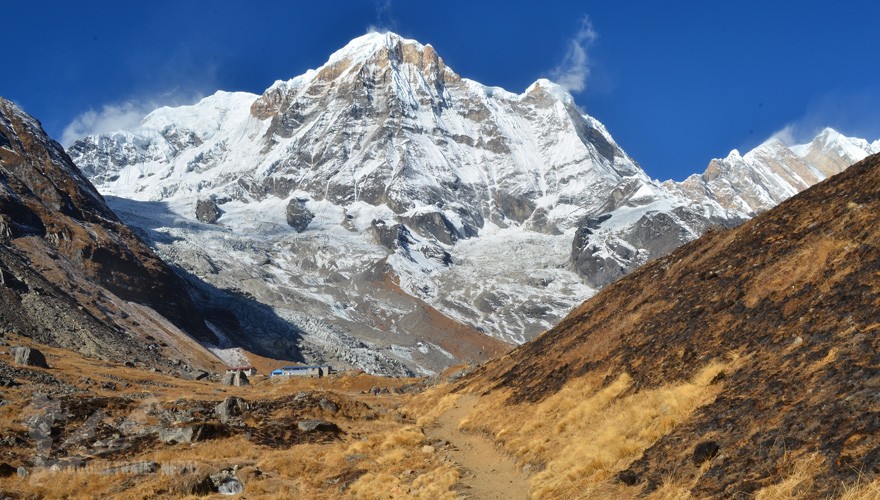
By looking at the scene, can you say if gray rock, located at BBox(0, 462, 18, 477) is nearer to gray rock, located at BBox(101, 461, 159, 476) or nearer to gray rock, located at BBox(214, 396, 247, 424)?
gray rock, located at BBox(101, 461, 159, 476)

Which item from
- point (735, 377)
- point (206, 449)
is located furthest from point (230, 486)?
point (735, 377)

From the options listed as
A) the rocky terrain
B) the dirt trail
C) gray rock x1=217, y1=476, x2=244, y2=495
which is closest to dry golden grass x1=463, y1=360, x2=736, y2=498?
the dirt trail

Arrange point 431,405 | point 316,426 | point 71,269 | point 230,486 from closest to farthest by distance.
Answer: point 230,486 < point 316,426 < point 431,405 < point 71,269

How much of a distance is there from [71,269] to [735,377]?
139 metres

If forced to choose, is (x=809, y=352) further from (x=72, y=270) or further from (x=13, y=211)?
(x=13, y=211)

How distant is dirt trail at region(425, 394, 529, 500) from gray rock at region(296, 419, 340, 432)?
179 inches

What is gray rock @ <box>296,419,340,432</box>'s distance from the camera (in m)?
32.1

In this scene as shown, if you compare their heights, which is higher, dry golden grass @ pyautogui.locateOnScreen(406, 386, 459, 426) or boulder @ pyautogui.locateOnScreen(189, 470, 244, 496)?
dry golden grass @ pyautogui.locateOnScreen(406, 386, 459, 426)

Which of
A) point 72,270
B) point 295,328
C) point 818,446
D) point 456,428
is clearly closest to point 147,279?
point 72,270

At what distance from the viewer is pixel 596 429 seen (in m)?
20.9

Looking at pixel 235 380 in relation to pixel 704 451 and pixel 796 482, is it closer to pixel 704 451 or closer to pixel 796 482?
pixel 704 451

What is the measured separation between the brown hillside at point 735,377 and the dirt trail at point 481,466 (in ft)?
2.40

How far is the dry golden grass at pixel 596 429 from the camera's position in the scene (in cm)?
1753

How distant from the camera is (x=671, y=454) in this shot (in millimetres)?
16141
